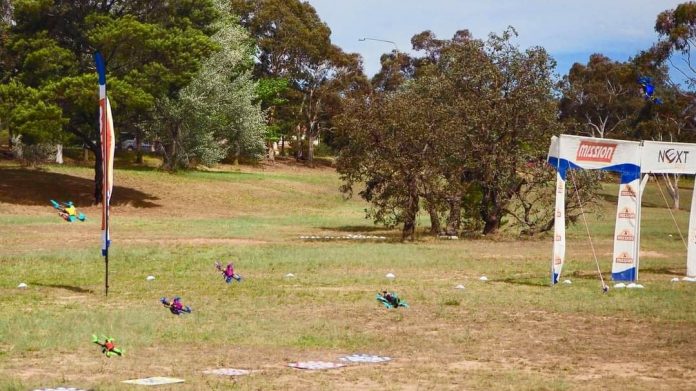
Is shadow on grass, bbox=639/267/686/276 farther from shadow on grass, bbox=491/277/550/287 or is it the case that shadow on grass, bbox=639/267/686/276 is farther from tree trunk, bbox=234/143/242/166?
tree trunk, bbox=234/143/242/166

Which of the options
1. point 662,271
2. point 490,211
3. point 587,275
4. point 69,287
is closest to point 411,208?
point 490,211

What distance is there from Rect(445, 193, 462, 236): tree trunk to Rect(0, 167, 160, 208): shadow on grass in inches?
740

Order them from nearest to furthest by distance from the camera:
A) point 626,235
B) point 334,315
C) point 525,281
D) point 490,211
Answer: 1. point 334,315
2. point 525,281
3. point 626,235
4. point 490,211

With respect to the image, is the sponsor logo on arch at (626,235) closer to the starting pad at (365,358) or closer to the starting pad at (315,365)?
the starting pad at (365,358)

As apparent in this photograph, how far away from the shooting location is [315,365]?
12.1 m

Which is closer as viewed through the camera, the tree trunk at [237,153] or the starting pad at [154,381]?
the starting pad at [154,381]

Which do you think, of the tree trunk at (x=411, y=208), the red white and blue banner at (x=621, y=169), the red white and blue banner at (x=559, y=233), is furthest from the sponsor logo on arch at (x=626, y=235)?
the tree trunk at (x=411, y=208)

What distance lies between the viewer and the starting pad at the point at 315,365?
39.1 feet

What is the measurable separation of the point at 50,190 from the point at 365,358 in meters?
42.7

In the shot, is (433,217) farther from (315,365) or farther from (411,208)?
(315,365)

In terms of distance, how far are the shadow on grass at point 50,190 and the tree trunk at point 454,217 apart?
61.6 ft

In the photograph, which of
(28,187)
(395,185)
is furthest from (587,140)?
(28,187)

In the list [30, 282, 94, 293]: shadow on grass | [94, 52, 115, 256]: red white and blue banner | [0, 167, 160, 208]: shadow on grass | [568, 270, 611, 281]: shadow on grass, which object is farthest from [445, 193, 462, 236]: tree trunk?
[94, 52, 115, 256]: red white and blue banner

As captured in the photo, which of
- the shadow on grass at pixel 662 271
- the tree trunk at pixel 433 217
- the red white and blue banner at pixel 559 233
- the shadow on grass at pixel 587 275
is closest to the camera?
the red white and blue banner at pixel 559 233
